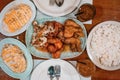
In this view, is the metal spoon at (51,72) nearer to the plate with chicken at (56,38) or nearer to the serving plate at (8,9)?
the plate with chicken at (56,38)

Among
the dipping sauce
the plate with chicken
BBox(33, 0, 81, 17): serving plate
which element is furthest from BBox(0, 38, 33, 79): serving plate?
the dipping sauce

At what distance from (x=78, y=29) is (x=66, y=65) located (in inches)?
7.5

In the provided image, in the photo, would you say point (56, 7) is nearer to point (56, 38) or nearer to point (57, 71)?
point (56, 38)

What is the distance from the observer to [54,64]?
4.46ft

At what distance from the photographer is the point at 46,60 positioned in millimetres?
1356

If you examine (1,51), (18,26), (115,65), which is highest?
(18,26)

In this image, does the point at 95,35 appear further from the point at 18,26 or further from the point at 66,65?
the point at 18,26

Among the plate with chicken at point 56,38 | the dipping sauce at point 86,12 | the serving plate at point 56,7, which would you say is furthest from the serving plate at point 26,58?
the dipping sauce at point 86,12

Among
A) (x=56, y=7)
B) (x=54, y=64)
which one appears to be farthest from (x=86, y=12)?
(x=54, y=64)

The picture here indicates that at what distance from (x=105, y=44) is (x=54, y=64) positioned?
10.9 inches

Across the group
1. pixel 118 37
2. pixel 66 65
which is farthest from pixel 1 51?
pixel 118 37

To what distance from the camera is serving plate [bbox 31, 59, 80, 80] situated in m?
1.35

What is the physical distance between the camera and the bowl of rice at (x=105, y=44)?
1.35 meters

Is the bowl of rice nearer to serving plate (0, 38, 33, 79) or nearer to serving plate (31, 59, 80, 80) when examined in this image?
serving plate (31, 59, 80, 80)
